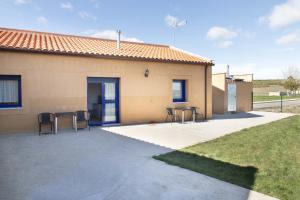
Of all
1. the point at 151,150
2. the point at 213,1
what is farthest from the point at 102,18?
the point at 151,150

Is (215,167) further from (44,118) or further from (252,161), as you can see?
(44,118)

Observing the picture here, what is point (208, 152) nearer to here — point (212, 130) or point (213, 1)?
point (212, 130)

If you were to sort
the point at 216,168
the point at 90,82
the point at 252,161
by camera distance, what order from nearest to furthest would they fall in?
the point at 216,168, the point at 252,161, the point at 90,82

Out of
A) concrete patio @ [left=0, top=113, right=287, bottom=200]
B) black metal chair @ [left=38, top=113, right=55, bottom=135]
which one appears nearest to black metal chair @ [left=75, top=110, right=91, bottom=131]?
black metal chair @ [left=38, top=113, right=55, bottom=135]

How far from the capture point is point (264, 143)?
873cm

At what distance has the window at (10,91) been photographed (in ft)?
35.3

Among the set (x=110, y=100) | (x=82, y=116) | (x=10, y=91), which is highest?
(x=10, y=91)

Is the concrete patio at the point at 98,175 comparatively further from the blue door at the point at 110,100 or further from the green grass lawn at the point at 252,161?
the blue door at the point at 110,100

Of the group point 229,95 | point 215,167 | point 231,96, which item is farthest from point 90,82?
point 231,96

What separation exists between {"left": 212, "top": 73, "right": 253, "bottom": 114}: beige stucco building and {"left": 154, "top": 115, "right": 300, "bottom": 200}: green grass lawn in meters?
9.27

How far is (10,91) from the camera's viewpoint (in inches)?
430

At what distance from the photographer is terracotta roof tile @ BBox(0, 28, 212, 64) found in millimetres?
11406

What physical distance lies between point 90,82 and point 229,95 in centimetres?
1138

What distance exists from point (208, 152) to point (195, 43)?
22829 millimetres
